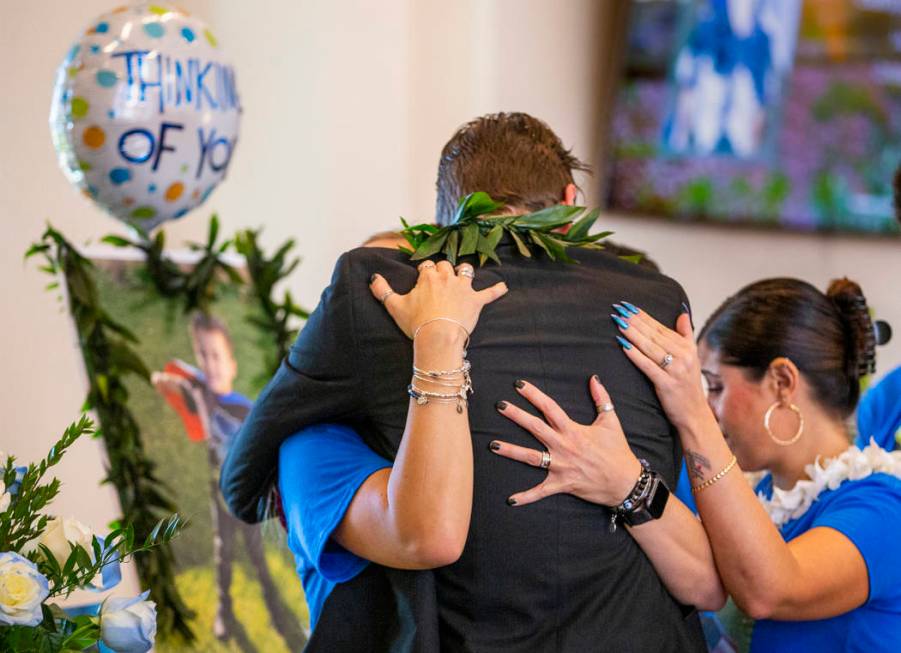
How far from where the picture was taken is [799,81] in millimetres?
3893

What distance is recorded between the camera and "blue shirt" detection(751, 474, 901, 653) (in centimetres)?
156

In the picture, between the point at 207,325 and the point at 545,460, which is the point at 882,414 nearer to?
the point at 545,460

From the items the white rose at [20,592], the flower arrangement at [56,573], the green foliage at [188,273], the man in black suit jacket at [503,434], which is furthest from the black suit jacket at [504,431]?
the green foliage at [188,273]

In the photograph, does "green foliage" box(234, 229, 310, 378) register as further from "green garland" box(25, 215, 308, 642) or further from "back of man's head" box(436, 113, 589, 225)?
"back of man's head" box(436, 113, 589, 225)

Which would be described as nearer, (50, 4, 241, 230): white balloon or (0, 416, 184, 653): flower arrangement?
(0, 416, 184, 653): flower arrangement

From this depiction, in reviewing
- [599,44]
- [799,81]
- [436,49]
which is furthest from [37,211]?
[799,81]

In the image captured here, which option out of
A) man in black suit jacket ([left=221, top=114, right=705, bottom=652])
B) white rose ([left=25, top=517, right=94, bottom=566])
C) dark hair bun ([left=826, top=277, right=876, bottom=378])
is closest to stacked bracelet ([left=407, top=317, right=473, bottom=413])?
man in black suit jacket ([left=221, top=114, right=705, bottom=652])

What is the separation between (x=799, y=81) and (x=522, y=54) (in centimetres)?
102

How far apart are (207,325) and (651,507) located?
1541 mm

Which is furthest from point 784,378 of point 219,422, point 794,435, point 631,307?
point 219,422

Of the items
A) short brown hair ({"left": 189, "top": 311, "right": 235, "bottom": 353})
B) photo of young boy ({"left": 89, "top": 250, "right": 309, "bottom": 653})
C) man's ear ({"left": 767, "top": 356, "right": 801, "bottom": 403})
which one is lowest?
photo of young boy ({"left": 89, "top": 250, "right": 309, "bottom": 653})

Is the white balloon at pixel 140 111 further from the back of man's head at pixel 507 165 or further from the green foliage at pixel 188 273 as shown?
the back of man's head at pixel 507 165

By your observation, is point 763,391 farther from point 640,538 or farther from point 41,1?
point 41,1

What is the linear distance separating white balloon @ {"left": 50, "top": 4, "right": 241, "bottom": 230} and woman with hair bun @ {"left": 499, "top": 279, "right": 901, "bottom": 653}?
1.23 meters
